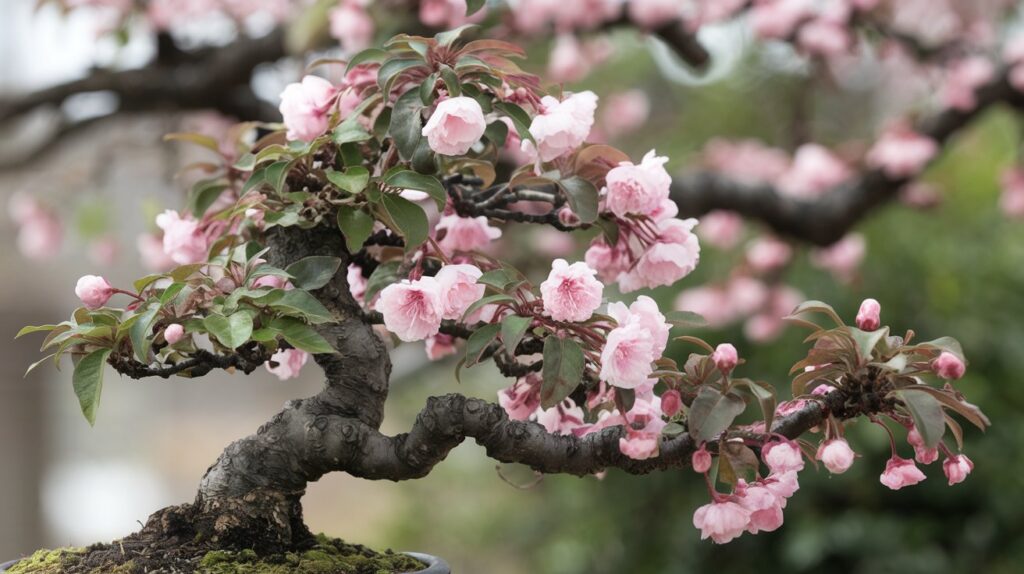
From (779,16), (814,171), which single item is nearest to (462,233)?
(779,16)

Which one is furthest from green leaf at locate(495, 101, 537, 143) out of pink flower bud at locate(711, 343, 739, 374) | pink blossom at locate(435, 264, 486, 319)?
pink flower bud at locate(711, 343, 739, 374)

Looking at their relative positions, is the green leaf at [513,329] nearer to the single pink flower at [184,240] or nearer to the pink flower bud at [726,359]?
the pink flower bud at [726,359]

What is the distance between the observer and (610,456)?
0.83 meters

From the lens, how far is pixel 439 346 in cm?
101

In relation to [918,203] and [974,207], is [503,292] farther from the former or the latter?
[974,207]

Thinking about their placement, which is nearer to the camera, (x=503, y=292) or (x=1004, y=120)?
(x=503, y=292)

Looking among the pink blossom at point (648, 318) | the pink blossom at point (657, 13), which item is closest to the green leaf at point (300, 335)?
the pink blossom at point (648, 318)

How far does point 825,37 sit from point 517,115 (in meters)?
1.74

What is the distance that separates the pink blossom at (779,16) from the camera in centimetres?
248

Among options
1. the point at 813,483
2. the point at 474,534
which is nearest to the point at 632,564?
the point at 813,483

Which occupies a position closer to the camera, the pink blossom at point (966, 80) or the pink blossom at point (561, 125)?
the pink blossom at point (561, 125)

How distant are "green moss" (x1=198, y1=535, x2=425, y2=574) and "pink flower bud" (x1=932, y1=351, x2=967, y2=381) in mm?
437

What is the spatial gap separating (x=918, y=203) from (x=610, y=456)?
196 cm

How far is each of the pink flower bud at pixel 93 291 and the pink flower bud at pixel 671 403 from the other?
0.43 metres
